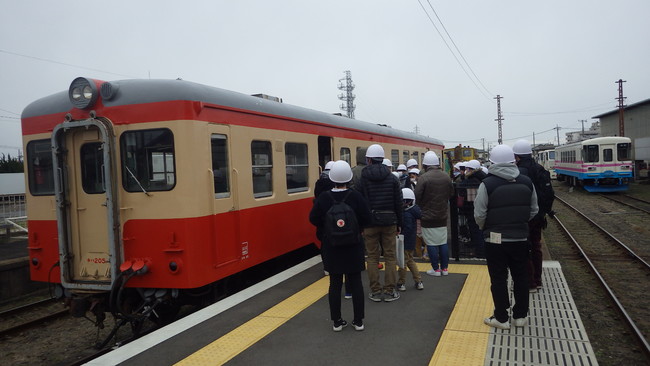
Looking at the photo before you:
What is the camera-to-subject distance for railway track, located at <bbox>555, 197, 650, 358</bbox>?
19.3ft

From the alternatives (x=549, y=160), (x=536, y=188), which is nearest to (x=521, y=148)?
(x=536, y=188)

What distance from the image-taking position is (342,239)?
425cm

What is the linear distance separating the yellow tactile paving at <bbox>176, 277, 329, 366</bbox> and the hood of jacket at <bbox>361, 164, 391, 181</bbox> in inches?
63.3

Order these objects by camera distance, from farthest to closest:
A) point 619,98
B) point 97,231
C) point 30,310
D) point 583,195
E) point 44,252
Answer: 1. point 619,98
2. point 583,195
3. point 30,310
4. point 44,252
5. point 97,231

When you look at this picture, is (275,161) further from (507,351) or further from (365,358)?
(507,351)

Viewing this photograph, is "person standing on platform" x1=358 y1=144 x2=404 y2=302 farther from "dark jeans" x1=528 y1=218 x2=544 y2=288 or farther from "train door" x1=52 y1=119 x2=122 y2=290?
"train door" x1=52 y1=119 x2=122 y2=290

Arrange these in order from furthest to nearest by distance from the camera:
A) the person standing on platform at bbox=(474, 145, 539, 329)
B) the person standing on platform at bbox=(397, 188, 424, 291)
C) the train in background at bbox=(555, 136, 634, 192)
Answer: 1. the train in background at bbox=(555, 136, 634, 192)
2. the person standing on platform at bbox=(397, 188, 424, 291)
3. the person standing on platform at bbox=(474, 145, 539, 329)

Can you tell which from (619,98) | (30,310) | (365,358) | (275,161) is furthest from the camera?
(619,98)

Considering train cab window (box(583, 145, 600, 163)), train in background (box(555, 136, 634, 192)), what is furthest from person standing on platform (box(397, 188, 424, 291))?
train cab window (box(583, 145, 600, 163))

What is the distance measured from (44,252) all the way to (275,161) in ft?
10.5

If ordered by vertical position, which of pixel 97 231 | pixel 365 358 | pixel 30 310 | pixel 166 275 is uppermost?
pixel 97 231

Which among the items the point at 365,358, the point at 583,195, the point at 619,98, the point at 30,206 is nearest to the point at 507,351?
the point at 365,358

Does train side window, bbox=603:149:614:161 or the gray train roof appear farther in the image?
train side window, bbox=603:149:614:161

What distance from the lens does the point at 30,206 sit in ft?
19.1
